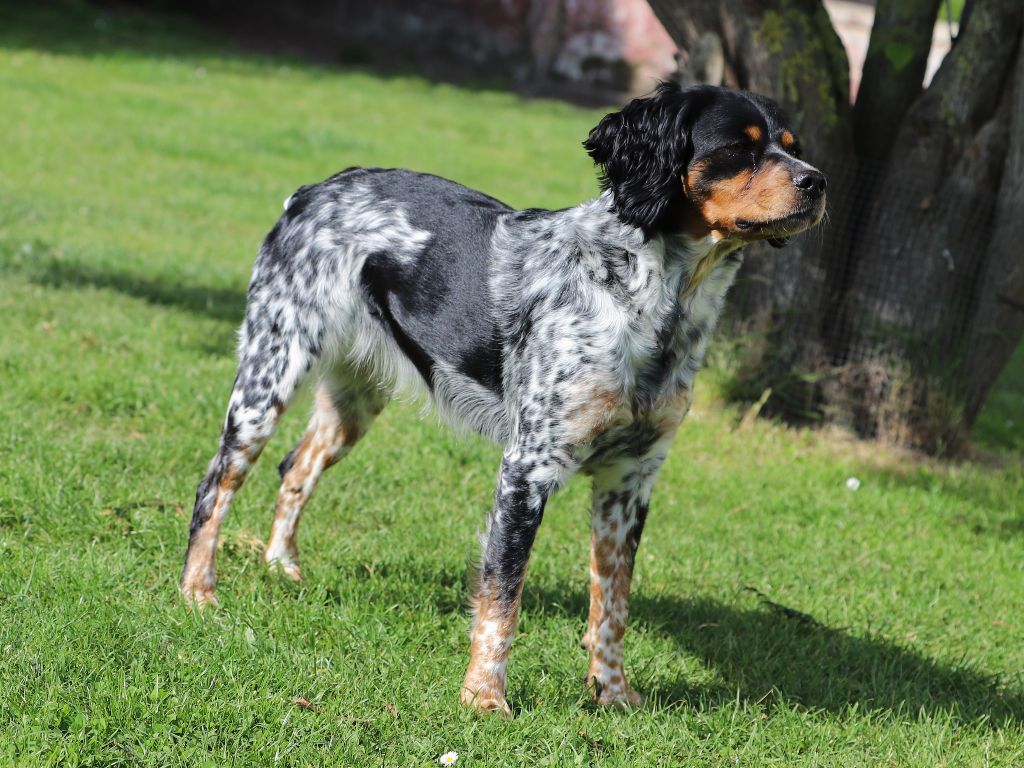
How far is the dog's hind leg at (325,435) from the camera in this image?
446 centimetres

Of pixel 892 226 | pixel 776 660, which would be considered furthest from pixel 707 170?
pixel 892 226

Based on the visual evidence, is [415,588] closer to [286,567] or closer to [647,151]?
[286,567]

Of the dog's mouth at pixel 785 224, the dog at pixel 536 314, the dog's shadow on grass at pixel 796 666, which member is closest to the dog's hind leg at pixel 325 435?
the dog at pixel 536 314

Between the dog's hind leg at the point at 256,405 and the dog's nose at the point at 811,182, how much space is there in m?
1.76

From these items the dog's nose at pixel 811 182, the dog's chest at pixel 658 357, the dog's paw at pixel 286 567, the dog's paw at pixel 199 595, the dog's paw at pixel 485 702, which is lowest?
the dog's paw at pixel 286 567

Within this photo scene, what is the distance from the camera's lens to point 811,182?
3.30 metres

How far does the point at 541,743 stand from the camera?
11.2 ft

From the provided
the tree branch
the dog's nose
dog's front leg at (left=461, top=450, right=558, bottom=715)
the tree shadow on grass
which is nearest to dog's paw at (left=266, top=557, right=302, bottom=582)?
the tree shadow on grass

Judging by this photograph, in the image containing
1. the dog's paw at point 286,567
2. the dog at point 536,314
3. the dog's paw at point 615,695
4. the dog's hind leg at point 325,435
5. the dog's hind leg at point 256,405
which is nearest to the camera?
the dog at point 536,314

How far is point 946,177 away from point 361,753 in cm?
464

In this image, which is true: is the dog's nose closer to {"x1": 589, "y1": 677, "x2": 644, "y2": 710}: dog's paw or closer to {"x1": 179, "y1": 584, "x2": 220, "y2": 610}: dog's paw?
{"x1": 589, "y1": 677, "x2": 644, "y2": 710}: dog's paw

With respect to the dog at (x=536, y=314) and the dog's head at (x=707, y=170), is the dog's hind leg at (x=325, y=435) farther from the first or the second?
the dog's head at (x=707, y=170)

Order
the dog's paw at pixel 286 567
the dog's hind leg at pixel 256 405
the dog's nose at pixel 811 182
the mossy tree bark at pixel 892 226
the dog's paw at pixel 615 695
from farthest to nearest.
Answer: the mossy tree bark at pixel 892 226 → the dog's paw at pixel 286 567 → the dog's hind leg at pixel 256 405 → the dog's paw at pixel 615 695 → the dog's nose at pixel 811 182

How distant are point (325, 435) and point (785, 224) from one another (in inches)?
80.7
